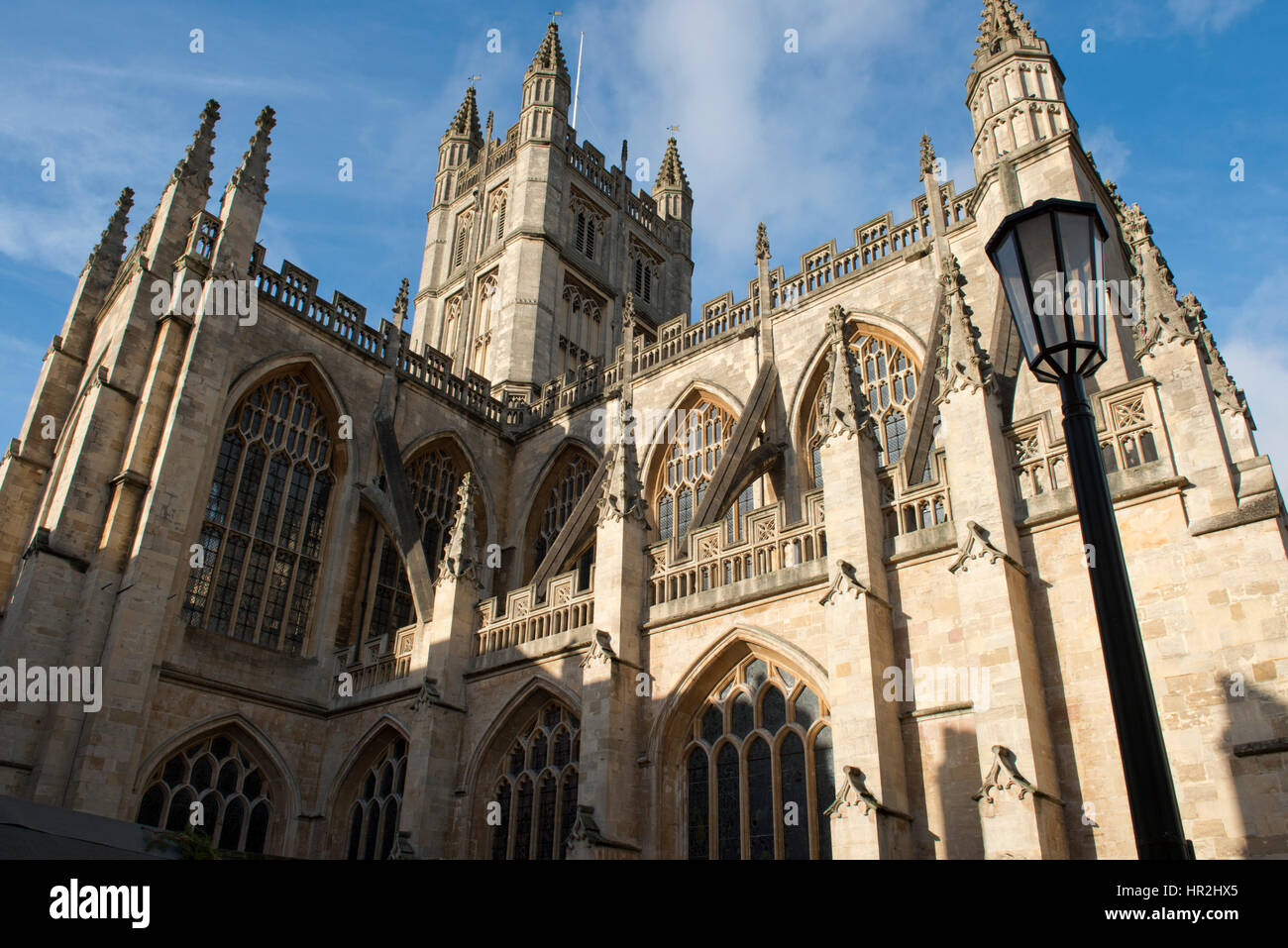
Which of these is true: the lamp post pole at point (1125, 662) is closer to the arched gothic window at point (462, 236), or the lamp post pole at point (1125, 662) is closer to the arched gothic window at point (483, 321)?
the arched gothic window at point (483, 321)

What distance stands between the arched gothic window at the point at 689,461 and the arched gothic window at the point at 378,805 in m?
6.99

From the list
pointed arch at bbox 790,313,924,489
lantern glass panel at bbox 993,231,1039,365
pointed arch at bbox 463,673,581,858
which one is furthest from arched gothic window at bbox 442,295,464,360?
lantern glass panel at bbox 993,231,1039,365

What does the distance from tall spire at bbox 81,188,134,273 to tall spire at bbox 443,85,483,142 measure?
16130 mm

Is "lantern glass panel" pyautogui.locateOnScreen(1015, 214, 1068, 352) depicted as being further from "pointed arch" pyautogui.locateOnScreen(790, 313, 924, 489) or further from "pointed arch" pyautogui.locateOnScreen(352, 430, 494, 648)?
"pointed arch" pyautogui.locateOnScreen(352, 430, 494, 648)

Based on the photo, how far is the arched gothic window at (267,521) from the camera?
17.6 meters

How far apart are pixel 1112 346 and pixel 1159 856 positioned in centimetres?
1181

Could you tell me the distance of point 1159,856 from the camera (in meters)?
3.10

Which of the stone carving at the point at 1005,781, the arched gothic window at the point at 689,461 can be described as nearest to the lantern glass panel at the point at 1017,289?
the stone carving at the point at 1005,781

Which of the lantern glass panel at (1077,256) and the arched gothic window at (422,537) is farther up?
the arched gothic window at (422,537)

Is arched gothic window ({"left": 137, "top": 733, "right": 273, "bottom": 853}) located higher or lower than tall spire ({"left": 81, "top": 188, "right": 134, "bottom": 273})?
lower

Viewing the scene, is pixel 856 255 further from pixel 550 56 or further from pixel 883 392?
pixel 550 56

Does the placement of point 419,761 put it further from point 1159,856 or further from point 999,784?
point 1159,856

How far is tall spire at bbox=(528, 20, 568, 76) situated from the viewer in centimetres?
3269

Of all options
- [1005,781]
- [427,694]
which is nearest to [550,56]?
[427,694]
